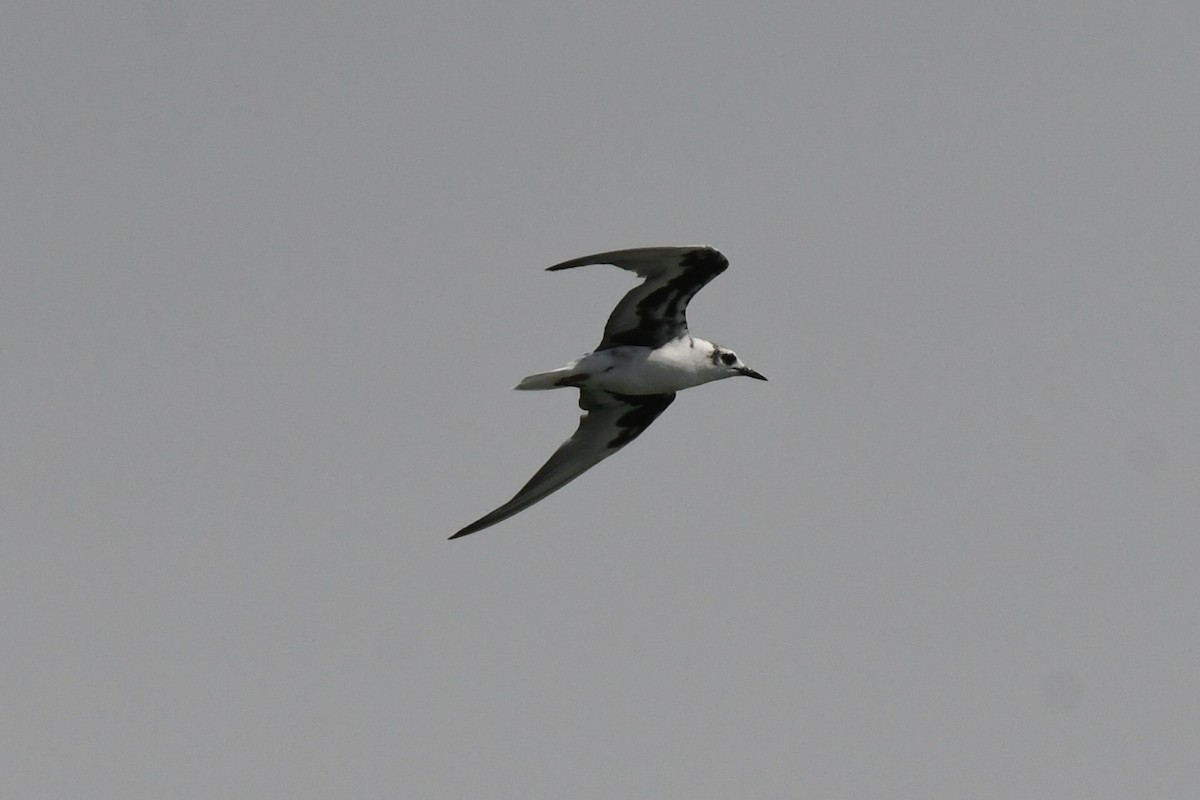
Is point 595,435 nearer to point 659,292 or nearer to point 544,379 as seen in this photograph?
point 544,379

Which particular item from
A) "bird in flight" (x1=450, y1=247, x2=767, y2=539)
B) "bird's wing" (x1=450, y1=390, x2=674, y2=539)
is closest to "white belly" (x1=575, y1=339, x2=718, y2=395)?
"bird in flight" (x1=450, y1=247, x2=767, y2=539)

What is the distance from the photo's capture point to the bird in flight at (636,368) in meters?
35.2

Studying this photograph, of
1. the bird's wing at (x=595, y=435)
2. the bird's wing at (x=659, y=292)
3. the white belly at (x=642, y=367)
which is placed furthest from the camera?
the bird's wing at (x=595, y=435)

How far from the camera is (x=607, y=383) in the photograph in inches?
1426

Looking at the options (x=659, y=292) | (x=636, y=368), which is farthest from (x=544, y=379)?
(x=659, y=292)

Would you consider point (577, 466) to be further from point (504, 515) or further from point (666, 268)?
point (666, 268)

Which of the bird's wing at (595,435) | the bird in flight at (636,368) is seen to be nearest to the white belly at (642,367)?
the bird in flight at (636,368)

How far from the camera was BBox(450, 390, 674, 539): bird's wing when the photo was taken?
37.7 metres

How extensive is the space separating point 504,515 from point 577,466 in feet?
6.30

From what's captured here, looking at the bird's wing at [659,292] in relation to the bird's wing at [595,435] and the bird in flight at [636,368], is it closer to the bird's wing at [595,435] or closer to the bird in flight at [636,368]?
the bird in flight at [636,368]

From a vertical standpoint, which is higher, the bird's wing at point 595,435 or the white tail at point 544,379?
the white tail at point 544,379

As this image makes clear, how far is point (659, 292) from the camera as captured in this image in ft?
117

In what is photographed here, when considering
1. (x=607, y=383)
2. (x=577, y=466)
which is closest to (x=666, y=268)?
(x=607, y=383)

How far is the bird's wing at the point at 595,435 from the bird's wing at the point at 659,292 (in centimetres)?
171
